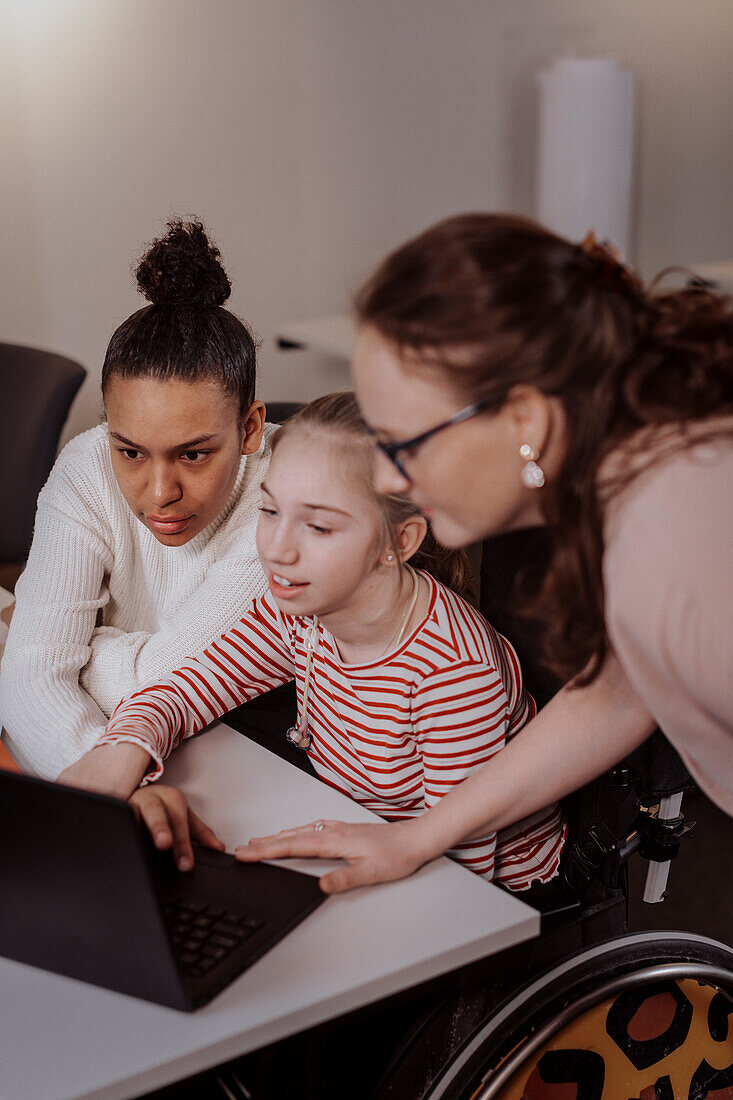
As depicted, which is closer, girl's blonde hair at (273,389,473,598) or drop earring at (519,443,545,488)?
drop earring at (519,443,545,488)

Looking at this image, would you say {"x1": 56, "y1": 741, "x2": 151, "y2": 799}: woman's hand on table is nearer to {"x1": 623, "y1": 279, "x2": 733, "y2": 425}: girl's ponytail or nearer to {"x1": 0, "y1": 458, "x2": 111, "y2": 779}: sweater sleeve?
{"x1": 0, "y1": 458, "x2": 111, "y2": 779}: sweater sleeve

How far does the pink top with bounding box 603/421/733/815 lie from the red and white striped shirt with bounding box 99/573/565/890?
0.27 m

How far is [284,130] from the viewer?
333 centimetres

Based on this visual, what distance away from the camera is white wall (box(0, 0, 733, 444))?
3.07 meters

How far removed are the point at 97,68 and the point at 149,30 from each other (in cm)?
18

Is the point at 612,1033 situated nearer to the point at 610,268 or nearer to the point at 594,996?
the point at 594,996

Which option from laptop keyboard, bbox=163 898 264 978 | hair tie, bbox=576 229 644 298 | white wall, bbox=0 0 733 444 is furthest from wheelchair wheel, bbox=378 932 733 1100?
white wall, bbox=0 0 733 444

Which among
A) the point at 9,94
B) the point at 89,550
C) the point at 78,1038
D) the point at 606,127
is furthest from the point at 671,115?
the point at 78,1038

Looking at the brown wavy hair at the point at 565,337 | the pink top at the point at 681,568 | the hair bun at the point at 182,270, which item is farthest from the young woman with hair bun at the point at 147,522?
the pink top at the point at 681,568

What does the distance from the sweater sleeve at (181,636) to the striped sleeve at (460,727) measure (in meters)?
0.31

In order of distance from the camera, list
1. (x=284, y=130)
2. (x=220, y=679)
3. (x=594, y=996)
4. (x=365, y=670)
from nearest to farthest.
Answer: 1. (x=594, y=996)
2. (x=365, y=670)
3. (x=220, y=679)
4. (x=284, y=130)

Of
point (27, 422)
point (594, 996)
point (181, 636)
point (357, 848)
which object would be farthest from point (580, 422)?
point (27, 422)

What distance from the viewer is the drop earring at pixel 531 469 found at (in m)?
0.80

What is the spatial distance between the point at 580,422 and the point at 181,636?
2.05 ft
